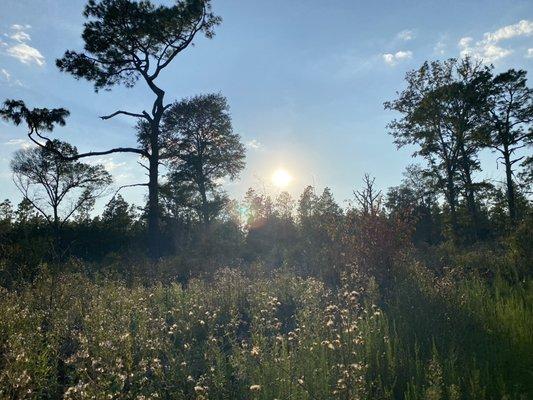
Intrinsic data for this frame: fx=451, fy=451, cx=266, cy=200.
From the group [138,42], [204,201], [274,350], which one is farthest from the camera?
[204,201]

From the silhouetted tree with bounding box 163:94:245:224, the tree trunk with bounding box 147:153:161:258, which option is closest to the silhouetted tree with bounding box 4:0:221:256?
the tree trunk with bounding box 147:153:161:258

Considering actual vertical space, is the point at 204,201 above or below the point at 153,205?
above

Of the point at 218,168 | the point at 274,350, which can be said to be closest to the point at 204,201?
the point at 218,168

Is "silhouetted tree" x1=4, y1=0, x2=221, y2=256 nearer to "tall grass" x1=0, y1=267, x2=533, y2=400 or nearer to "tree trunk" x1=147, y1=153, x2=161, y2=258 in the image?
"tree trunk" x1=147, y1=153, x2=161, y2=258

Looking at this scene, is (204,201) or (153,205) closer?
(153,205)

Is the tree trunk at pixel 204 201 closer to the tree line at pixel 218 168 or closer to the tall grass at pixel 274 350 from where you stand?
the tree line at pixel 218 168

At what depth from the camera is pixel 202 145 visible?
101 feet

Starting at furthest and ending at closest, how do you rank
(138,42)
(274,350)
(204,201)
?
(204,201) → (138,42) → (274,350)

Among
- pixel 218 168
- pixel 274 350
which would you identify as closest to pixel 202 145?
pixel 218 168

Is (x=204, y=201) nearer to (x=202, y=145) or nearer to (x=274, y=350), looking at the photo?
(x=202, y=145)

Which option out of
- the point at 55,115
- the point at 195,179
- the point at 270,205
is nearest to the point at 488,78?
the point at 270,205

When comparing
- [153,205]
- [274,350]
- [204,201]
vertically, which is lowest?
[274,350]

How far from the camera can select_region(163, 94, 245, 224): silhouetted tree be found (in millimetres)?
30500

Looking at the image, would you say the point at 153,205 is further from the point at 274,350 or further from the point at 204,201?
the point at 274,350
